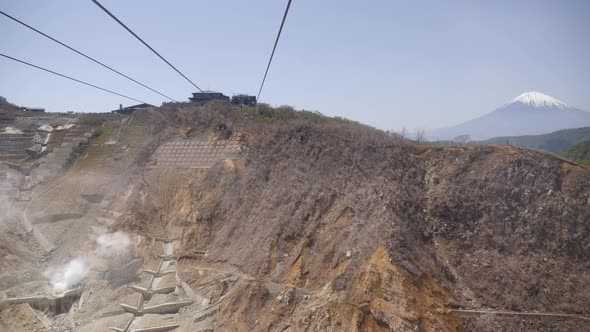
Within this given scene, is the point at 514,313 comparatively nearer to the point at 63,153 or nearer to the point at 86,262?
the point at 86,262

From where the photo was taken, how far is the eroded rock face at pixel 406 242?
13953 millimetres

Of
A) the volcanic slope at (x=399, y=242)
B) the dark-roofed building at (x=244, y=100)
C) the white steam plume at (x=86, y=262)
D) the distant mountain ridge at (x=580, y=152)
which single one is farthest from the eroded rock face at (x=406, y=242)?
the dark-roofed building at (x=244, y=100)

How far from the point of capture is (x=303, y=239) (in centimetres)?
1886

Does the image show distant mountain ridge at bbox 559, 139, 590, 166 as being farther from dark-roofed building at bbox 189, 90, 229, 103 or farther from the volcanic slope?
dark-roofed building at bbox 189, 90, 229, 103

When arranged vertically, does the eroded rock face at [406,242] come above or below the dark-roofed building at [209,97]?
below

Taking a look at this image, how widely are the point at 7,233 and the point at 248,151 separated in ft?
59.2

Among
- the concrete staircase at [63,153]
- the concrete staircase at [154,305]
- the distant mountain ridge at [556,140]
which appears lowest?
the concrete staircase at [154,305]

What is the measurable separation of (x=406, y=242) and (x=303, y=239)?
5.58 meters

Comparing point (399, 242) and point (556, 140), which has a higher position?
point (556, 140)

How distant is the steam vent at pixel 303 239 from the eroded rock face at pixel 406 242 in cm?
7

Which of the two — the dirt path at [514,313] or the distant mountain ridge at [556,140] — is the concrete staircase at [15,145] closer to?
the dirt path at [514,313]

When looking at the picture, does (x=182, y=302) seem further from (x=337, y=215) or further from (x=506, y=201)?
(x=506, y=201)

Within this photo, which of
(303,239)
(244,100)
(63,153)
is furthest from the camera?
(244,100)

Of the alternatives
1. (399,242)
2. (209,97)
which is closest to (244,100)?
(209,97)
